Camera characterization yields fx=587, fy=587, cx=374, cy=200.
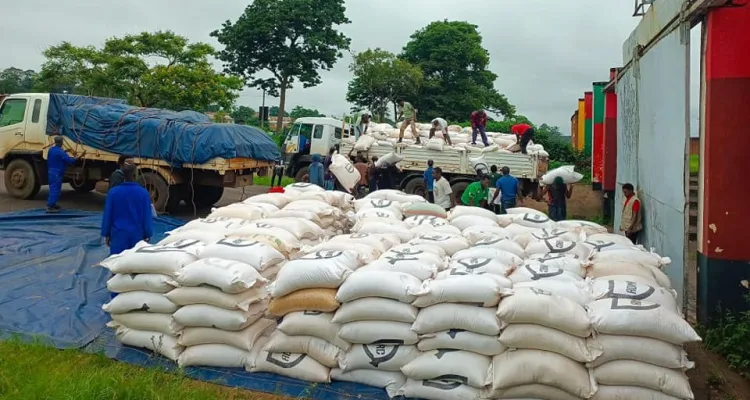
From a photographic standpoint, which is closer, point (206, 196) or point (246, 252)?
point (246, 252)

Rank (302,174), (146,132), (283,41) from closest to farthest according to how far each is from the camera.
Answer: (146,132) → (302,174) → (283,41)

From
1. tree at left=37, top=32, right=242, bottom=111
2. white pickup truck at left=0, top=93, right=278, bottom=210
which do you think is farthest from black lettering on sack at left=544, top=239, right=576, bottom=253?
tree at left=37, top=32, right=242, bottom=111

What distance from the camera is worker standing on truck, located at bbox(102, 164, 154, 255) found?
5.24 metres

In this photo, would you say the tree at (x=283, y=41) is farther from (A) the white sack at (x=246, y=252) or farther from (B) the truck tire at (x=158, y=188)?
(A) the white sack at (x=246, y=252)

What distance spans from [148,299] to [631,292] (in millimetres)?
3277

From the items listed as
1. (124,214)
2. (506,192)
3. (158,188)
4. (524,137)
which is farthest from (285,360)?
(524,137)

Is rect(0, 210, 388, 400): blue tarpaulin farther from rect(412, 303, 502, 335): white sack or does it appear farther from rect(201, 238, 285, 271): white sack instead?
rect(201, 238, 285, 271): white sack

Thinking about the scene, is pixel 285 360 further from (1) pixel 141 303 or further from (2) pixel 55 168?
(2) pixel 55 168

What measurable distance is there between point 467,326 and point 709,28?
3156 millimetres

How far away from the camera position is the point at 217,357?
13.2 feet

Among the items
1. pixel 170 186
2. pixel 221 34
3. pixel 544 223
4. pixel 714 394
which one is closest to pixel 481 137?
pixel 170 186

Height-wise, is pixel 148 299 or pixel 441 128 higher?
pixel 441 128

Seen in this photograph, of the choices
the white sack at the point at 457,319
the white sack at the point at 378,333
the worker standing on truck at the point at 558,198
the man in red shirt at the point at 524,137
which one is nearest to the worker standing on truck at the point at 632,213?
the worker standing on truck at the point at 558,198

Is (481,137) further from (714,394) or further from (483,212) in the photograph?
(714,394)
